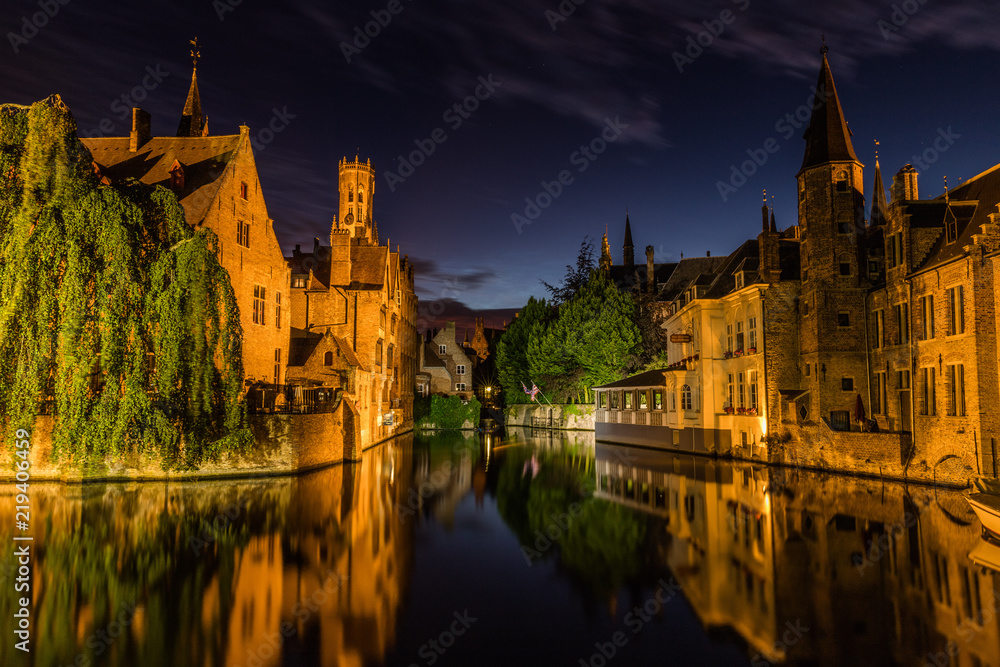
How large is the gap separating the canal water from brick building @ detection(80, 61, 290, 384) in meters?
9.98

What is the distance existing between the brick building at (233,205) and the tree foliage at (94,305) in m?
6.80

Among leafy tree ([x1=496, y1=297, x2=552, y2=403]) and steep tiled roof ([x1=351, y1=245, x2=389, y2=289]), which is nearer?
steep tiled roof ([x1=351, y1=245, x2=389, y2=289])

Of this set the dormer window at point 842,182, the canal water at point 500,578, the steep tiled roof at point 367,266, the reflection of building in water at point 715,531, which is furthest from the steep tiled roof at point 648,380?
the steep tiled roof at point 367,266

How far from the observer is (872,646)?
8984 mm

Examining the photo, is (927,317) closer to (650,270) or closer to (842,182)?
(842,182)

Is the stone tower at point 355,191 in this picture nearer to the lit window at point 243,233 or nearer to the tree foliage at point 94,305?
the lit window at point 243,233

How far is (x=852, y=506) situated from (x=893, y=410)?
9.27 metres

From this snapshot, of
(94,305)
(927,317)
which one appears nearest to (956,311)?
(927,317)

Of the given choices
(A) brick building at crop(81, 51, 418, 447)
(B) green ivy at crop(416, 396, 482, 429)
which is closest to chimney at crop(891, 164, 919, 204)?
(A) brick building at crop(81, 51, 418, 447)

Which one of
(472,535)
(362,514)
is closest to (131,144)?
(362,514)

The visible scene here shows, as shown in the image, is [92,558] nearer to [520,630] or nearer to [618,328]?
[520,630]

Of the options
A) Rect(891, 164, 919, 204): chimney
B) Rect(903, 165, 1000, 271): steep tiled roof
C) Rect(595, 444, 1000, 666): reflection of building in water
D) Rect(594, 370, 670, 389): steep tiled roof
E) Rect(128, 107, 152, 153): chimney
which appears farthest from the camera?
Rect(594, 370, 670, 389): steep tiled roof

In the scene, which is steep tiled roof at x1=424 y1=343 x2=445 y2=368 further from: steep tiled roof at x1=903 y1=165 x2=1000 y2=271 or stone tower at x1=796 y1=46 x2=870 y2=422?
steep tiled roof at x1=903 y1=165 x2=1000 y2=271

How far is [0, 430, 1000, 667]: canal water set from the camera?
9.03m
